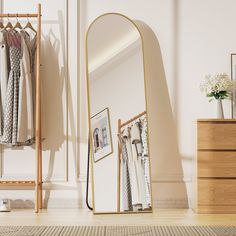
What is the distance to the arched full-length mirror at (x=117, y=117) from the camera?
4.68 meters

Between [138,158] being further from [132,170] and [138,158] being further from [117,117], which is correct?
[117,117]

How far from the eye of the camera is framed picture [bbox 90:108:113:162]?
473 centimetres

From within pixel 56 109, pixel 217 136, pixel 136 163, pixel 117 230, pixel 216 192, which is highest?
pixel 56 109

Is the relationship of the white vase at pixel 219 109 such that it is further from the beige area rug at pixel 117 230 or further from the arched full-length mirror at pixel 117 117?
the beige area rug at pixel 117 230

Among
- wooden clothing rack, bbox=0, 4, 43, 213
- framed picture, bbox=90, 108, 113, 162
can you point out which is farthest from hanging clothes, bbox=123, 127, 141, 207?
wooden clothing rack, bbox=0, 4, 43, 213

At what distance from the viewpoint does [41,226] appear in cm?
395

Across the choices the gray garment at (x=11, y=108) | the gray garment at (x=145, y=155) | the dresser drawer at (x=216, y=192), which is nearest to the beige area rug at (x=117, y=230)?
the dresser drawer at (x=216, y=192)

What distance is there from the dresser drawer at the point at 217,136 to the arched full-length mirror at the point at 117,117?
1.50 ft

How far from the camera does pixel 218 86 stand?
476 centimetres

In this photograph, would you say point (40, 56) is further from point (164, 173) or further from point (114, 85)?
point (164, 173)

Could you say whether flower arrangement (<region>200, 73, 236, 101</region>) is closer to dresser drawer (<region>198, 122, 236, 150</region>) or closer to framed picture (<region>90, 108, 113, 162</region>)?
dresser drawer (<region>198, 122, 236, 150</region>)

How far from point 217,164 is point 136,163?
0.64m

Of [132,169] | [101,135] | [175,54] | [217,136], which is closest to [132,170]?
[132,169]

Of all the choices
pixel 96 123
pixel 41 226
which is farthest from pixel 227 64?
pixel 41 226
